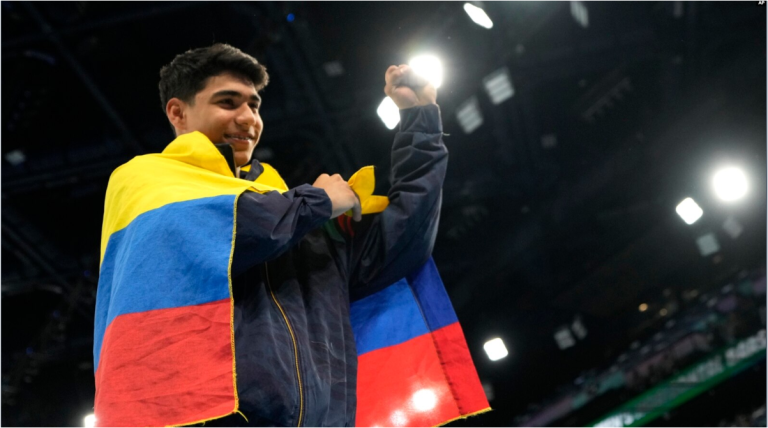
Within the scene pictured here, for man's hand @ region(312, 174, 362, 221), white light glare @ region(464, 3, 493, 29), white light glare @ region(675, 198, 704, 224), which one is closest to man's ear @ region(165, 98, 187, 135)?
man's hand @ region(312, 174, 362, 221)

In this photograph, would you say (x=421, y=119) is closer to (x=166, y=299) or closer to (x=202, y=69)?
(x=202, y=69)

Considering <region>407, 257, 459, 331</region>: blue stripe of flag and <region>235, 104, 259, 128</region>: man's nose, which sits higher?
<region>235, 104, 259, 128</region>: man's nose

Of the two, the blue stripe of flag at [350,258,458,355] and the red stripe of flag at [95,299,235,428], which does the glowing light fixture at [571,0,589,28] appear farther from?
the red stripe of flag at [95,299,235,428]

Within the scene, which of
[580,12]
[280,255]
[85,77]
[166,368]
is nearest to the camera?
[166,368]

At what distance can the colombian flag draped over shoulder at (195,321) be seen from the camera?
1.08 m

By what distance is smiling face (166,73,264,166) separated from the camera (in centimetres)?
160

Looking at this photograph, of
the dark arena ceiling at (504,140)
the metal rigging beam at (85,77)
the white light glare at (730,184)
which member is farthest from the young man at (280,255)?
the white light glare at (730,184)

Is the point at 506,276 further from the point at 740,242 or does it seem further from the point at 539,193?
A: the point at 740,242

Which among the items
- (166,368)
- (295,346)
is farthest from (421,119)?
(166,368)

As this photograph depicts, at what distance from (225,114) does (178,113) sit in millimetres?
157

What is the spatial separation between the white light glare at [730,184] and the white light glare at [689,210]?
0.15 m

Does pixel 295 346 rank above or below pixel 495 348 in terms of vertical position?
below

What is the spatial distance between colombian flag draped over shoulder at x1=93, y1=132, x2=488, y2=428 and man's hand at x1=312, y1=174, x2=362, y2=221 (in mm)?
41

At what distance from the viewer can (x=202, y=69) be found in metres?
1.66
